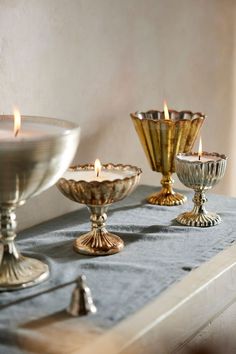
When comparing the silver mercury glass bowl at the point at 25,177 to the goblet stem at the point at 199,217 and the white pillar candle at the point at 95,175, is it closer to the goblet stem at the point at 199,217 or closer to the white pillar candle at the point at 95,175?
the white pillar candle at the point at 95,175

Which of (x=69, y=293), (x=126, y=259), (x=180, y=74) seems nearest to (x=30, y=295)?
(x=69, y=293)

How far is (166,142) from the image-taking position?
91 cm

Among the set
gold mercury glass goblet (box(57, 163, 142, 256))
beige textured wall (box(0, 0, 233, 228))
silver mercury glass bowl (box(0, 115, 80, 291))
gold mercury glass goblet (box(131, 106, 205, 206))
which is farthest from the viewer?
gold mercury glass goblet (box(131, 106, 205, 206))

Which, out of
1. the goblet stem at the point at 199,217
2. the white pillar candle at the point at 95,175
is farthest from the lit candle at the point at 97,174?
the goblet stem at the point at 199,217

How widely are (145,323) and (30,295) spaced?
→ 124 mm

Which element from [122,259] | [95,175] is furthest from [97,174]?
[122,259]

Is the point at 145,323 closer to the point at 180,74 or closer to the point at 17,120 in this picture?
the point at 17,120

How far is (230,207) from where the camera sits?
0.91 m

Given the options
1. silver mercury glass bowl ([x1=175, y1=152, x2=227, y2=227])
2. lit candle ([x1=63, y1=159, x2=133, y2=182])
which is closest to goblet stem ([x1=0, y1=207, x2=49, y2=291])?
lit candle ([x1=63, y1=159, x2=133, y2=182])

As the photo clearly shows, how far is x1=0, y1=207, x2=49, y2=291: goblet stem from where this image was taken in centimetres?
61

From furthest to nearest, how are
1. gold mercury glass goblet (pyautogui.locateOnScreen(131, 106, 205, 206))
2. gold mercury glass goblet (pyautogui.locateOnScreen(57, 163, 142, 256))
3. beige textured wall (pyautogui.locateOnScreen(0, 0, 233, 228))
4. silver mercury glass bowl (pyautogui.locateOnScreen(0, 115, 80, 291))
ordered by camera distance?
gold mercury glass goblet (pyautogui.locateOnScreen(131, 106, 205, 206))
beige textured wall (pyautogui.locateOnScreen(0, 0, 233, 228))
gold mercury glass goblet (pyautogui.locateOnScreen(57, 163, 142, 256))
silver mercury glass bowl (pyautogui.locateOnScreen(0, 115, 80, 291))

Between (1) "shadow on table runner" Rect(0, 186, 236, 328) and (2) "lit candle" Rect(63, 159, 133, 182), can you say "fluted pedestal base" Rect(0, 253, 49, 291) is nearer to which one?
(1) "shadow on table runner" Rect(0, 186, 236, 328)

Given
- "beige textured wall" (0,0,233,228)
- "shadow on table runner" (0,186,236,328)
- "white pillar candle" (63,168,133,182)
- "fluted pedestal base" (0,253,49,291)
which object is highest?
"beige textured wall" (0,0,233,228)

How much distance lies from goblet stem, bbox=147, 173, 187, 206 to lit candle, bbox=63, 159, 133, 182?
154mm
